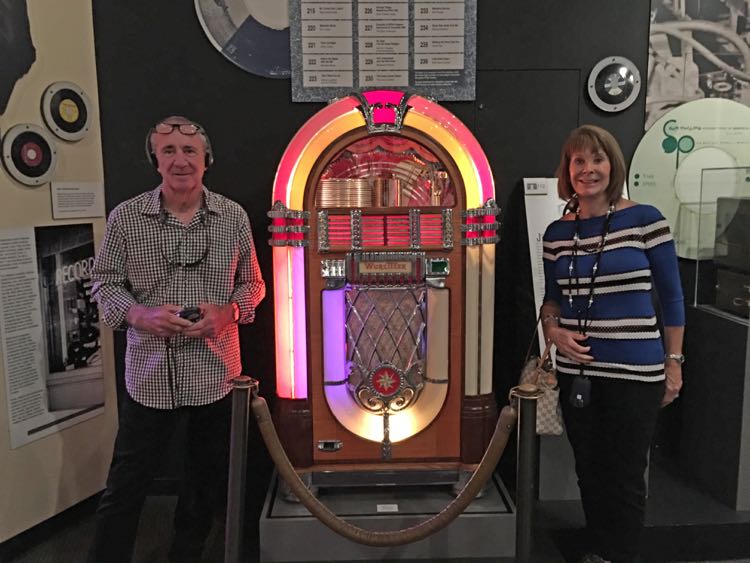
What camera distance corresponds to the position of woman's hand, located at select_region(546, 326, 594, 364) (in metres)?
2.15

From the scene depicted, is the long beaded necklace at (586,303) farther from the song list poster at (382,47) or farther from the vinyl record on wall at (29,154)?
the vinyl record on wall at (29,154)

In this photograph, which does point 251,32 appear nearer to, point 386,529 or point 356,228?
point 356,228

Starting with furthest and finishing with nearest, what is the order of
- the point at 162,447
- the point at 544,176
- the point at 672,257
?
the point at 544,176 → the point at 162,447 → the point at 672,257

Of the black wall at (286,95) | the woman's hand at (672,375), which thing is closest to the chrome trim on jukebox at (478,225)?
the black wall at (286,95)

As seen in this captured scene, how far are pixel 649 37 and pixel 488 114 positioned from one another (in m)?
0.85

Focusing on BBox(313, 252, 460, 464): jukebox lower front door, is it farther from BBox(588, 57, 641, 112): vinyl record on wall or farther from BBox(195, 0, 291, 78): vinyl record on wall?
BBox(588, 57, 641, 112): vinyl record on wall

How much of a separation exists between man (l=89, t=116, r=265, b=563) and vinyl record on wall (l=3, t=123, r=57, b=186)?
626 mm

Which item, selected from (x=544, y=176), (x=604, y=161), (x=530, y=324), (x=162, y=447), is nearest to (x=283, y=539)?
(x=162, y=447)

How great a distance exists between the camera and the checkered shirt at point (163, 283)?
7.30ft

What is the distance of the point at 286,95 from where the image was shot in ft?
9.75

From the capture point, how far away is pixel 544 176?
3061 mm

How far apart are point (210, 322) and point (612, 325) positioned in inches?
54.6

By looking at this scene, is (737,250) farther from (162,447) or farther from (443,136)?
(162,447)

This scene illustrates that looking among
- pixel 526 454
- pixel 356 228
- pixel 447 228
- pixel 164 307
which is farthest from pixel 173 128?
pixel 526 454
